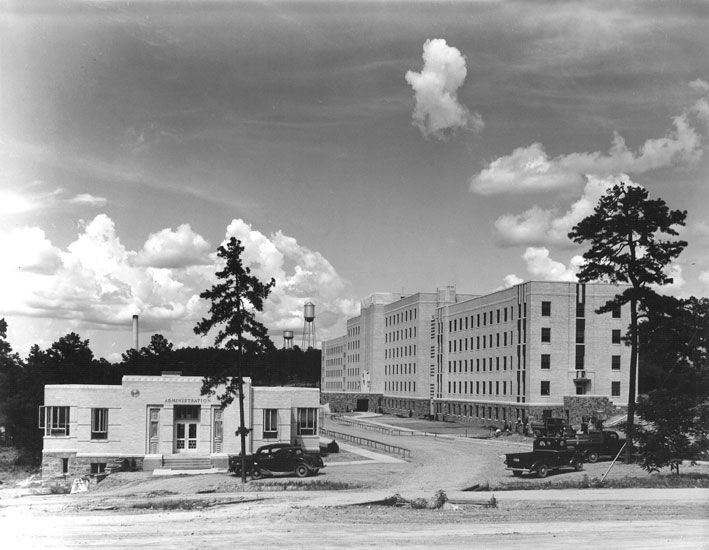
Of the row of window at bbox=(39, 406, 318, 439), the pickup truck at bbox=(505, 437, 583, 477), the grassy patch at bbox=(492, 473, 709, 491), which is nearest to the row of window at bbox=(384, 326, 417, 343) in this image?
the row of window at bbox=(39, 406, 318, 439)

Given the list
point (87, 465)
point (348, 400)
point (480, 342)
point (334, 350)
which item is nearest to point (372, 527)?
point (87, 465)

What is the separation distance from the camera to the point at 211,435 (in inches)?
1619

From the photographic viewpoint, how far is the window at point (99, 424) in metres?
40.7

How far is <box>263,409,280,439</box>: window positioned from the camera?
42.3m

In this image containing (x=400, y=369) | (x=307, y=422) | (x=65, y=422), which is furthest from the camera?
(x=400, y=369)

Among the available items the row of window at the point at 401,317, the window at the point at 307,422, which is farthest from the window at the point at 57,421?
the row of window at the point at 401,317

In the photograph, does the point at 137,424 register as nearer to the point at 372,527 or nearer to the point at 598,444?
the point at 372,527

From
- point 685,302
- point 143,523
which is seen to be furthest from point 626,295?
point 143,523

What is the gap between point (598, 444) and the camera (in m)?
40.4

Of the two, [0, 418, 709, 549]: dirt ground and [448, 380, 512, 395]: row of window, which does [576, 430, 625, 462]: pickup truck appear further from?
[448, 380, 512, 395]: row of window

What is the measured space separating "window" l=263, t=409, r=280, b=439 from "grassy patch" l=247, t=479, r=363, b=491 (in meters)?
8.95

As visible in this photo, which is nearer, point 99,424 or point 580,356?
point 99,424

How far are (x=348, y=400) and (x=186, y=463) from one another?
86.2 metres

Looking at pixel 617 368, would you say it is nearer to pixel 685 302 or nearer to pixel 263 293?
pixel 685 302
